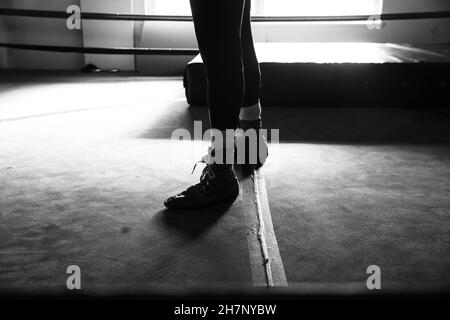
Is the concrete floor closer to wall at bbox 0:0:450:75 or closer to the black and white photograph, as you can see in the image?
the black and white photograph

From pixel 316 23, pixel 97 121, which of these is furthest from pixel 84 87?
pixel 316 23

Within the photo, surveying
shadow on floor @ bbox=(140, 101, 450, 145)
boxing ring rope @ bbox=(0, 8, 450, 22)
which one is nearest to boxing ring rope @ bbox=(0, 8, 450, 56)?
boxing ring rope @ bbox=(0, 8, 450, 22)

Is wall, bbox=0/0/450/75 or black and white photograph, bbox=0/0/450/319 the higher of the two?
wall, bbox=0/0/450/75

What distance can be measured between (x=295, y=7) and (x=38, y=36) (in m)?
2.65

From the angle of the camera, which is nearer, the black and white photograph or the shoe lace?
the black and white photograph

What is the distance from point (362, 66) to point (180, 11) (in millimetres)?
2658

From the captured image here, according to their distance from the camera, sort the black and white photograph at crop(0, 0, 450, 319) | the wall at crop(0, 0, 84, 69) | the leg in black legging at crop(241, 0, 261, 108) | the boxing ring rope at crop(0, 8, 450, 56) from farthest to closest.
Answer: the wall at crop(0, 0, 84, 69) < the boxing ring rope at crop(0, 8, 450, 56) < the leg in black legging at crop(241, 0, 261, 108) < the black and white photograph at crop(0, 0, 450, 319)

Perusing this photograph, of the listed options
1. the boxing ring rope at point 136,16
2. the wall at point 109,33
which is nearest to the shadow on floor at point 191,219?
the boxing ring rope at point 136,16

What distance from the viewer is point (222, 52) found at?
3.45ft

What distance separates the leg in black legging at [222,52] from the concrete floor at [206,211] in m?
0.25

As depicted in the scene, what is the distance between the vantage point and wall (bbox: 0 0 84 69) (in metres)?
4.32

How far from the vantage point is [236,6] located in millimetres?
1020

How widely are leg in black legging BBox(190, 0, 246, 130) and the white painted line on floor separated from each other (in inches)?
8.5
